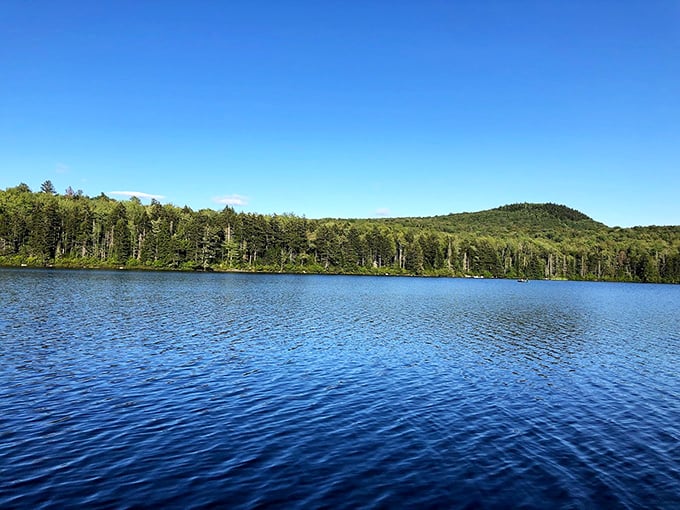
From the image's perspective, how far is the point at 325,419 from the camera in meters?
20.3

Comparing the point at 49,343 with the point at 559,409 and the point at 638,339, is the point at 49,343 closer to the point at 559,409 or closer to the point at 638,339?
the point at 559,409

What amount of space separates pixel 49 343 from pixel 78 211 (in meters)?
163

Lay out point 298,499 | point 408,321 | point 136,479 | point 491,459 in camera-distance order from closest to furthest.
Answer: point 298,499
point 136,479
point 491,459
point 408,321

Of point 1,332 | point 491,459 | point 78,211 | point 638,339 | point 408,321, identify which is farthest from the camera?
point 78,211

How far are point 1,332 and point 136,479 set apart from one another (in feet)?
101

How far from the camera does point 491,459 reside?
1659cm

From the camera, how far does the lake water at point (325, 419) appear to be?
1388 cm

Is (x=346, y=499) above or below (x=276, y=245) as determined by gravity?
below

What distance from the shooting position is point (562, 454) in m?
17.4

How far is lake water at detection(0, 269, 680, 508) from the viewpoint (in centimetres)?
1388

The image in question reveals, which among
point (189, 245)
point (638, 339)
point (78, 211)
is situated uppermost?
point (78, 211)

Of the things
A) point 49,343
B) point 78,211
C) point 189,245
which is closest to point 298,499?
point 49,343

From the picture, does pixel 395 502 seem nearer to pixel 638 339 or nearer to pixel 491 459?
pixel 491 459

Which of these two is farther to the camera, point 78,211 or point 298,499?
point 78,211
